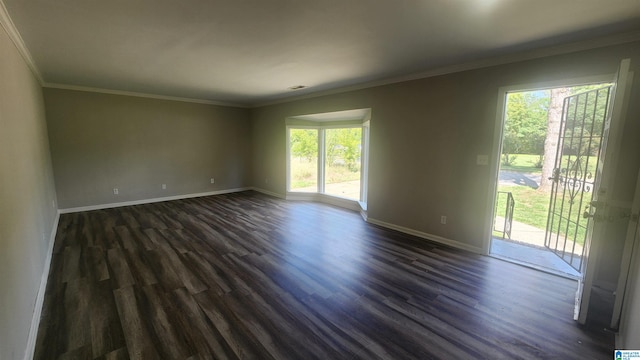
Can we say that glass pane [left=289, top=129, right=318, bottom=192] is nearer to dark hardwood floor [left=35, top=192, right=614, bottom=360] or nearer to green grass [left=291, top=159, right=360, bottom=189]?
green grass [left=291, top=159, right=360, bottom=189]

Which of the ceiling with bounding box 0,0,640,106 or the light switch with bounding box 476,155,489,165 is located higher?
the ceiling with bounding box 0,0,640,106

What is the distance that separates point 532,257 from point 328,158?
4.19m

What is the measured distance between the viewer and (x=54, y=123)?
188 inches

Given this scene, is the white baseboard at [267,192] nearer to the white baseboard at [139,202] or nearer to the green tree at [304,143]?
the white baseboard at [139,202]

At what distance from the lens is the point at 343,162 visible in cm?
605

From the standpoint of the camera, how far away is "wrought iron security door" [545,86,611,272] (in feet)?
9.93

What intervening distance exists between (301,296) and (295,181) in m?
4.34

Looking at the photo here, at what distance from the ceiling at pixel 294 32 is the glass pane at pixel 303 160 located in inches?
104

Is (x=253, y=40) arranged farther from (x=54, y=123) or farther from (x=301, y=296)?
(x=54, y=123)

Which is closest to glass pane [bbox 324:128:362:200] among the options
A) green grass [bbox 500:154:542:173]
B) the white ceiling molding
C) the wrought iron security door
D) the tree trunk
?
the white ceiling molding

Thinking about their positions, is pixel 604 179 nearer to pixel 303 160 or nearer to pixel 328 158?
pixel 328 158

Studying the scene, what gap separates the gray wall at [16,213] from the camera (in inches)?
58.5

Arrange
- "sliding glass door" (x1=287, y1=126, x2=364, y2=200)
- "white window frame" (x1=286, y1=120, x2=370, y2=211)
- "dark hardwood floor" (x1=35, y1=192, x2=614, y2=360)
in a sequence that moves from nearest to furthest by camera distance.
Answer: "dark hardwood floor" (x1=35, y1=192, x2=614, y2=360) → "white window frame" (x1=286, y1=120, x2=370, y2=211) → "sliding glass door" (x1=287, y1=126, x2=364, y2=200)

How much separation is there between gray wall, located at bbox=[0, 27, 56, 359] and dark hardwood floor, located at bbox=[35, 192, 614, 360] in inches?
13.1
